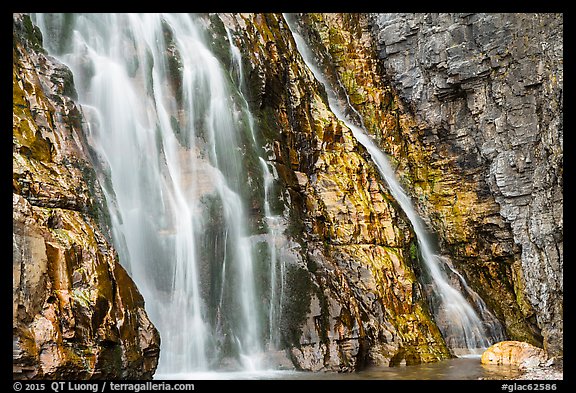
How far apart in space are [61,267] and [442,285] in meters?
11.4

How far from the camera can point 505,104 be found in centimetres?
1858

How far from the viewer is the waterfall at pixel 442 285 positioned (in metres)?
15.6

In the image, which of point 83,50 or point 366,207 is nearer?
point 83,50

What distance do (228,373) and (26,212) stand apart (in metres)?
4.72

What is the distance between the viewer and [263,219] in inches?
514

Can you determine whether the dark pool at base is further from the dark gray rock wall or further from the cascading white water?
the dark gray rock wall

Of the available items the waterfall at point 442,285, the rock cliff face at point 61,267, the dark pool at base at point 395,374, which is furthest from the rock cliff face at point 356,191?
the waterfall at point 442,285

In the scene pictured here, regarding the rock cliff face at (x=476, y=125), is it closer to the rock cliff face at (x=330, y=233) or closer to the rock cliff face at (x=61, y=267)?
the rock cliff face at (x=330, y=233)

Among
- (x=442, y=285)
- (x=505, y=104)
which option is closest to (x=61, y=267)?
(x=442, y=285)

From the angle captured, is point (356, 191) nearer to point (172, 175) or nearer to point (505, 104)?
point (172, 175)

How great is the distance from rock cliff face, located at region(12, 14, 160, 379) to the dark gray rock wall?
1033 centimetres

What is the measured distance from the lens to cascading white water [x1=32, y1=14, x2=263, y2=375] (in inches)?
446
